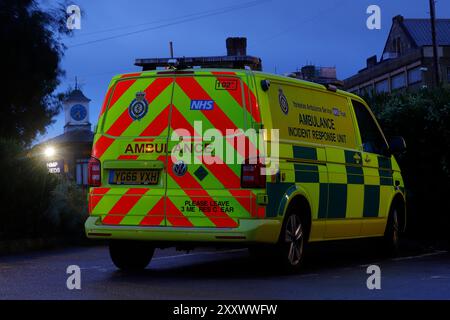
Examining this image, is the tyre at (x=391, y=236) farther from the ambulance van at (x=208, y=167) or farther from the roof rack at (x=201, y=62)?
the roof rack at (x=201, y=62)

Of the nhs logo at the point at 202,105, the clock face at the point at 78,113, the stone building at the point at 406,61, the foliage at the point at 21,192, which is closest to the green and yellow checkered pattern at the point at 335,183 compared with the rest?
the nhs logo at the point at 202,105

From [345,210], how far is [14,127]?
32.2 m

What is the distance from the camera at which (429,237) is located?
50.1 ft

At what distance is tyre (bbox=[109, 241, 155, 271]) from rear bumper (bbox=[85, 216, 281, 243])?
0.38 meters

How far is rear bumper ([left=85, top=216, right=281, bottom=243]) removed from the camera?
9062mm

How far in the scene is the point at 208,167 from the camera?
30.3 ft

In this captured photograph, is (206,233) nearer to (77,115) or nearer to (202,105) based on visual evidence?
(202,105)

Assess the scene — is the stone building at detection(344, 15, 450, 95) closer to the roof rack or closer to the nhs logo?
the roof rack

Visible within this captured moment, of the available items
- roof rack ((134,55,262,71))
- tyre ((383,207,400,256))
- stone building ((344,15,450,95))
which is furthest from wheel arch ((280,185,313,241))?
stone building ((344,15,450,95))

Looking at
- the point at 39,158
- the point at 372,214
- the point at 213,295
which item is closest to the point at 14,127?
the point at 39,158

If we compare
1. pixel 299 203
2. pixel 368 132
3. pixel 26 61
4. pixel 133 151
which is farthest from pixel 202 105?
pixel 26 61

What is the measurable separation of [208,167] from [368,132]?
11.9ft

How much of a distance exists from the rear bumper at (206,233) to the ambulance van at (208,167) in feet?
0.03
